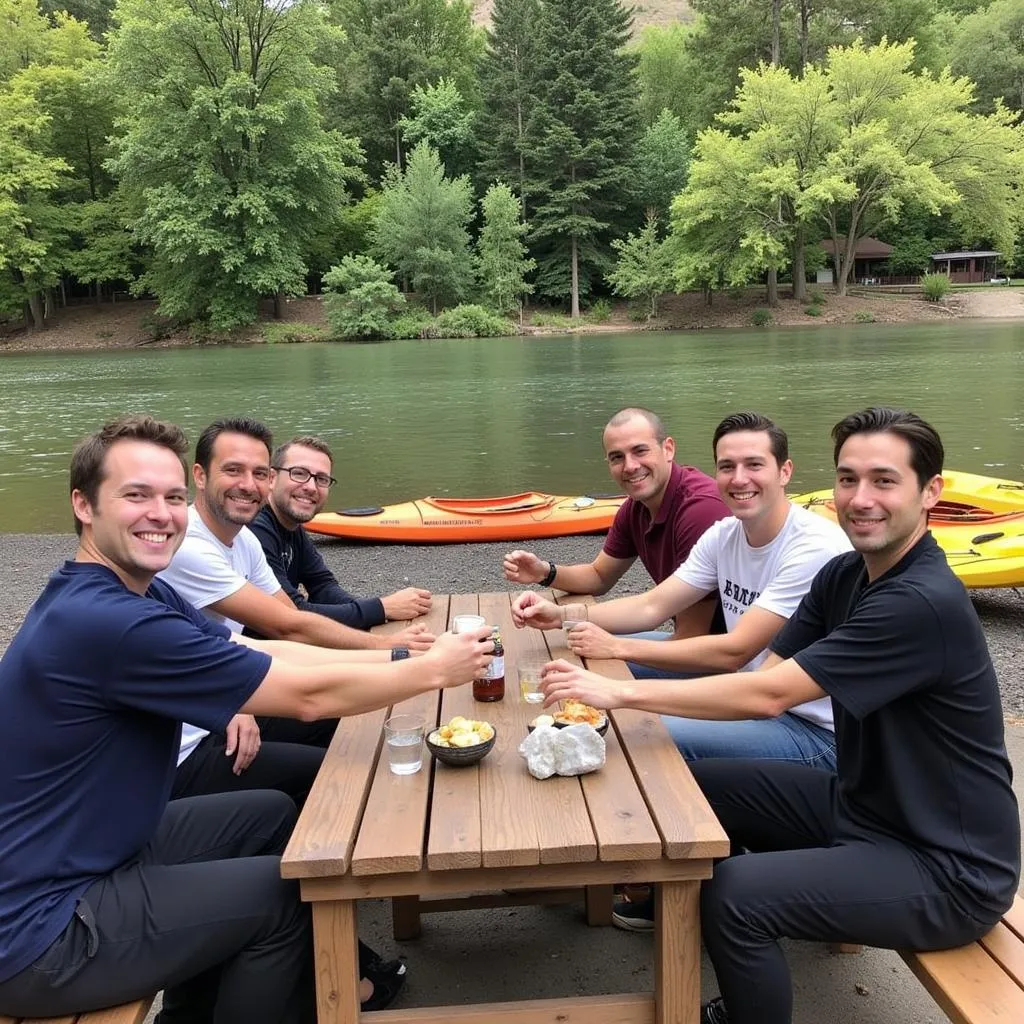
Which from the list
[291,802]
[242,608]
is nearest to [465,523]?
[242,608]

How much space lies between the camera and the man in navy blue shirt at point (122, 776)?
5.71 ft

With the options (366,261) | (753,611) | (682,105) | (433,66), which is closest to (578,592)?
(753,611)

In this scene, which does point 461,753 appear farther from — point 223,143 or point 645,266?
point 645,266

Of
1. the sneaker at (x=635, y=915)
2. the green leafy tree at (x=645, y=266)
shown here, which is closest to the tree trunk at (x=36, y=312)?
the green leafy tree at (x=645, y=266)

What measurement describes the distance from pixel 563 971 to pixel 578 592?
5.71 ft

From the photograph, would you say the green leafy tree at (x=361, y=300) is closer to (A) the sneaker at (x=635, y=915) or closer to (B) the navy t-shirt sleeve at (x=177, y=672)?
(A) the sneaker at (x=635, y=915)

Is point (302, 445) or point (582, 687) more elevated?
point (302, 445)

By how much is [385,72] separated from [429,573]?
165ft

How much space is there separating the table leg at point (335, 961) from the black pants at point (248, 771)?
0.84 m

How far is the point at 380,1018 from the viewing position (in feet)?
6.45

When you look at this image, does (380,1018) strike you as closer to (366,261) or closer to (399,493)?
(399,493)

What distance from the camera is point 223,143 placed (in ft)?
128

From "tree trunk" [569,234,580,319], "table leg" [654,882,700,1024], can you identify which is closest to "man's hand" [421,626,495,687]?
"table leg" [654,882,700,1024]

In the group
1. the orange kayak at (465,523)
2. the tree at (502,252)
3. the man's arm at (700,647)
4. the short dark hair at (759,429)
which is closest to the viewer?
the man's arm at (700,647)
